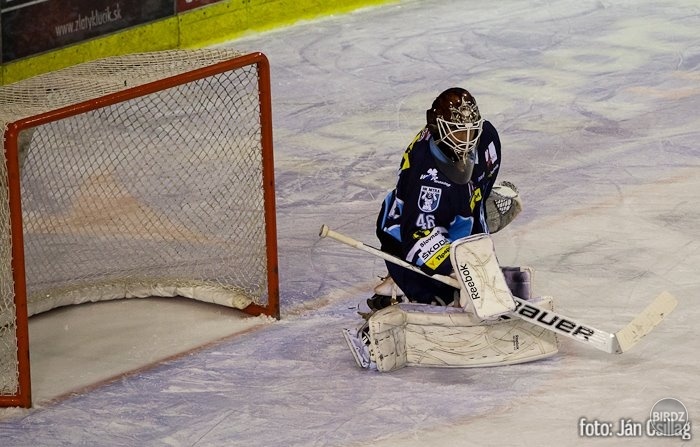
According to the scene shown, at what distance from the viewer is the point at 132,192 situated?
6.23 metres

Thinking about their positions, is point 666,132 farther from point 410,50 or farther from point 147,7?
point 147,7

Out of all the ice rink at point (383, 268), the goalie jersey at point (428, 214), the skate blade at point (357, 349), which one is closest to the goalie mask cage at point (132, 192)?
the ice rink at point (383, 268)

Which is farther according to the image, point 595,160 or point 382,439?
point 595,160

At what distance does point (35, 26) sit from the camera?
24.2 ft

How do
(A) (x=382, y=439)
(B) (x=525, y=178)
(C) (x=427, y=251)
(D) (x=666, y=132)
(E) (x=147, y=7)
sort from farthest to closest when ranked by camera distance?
(E) (x=147, y=7) < (D) (x=666, y=132) < (B) (x=525, y=178) < (C) (x=427, y=251) < (A) (x=382, y=439)

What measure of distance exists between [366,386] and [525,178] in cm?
208

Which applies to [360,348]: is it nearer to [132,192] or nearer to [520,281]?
[520,281]

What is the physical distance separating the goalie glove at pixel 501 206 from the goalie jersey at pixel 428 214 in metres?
0.26

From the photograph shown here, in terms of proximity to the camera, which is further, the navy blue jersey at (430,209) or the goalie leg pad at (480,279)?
the navy blue jersey at (430,209)

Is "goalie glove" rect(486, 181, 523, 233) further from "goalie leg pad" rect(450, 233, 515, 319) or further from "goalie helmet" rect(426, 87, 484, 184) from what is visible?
"goalie leg pad" rect(450, 233, 515, 319)

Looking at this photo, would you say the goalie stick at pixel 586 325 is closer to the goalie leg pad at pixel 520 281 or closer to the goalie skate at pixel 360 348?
the goalie leg pad at pixel 520 281

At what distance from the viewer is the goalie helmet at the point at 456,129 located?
460 centimetres

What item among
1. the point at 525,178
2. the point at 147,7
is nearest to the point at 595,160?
the point at 525,178

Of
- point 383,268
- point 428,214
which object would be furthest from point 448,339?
point 383,268
